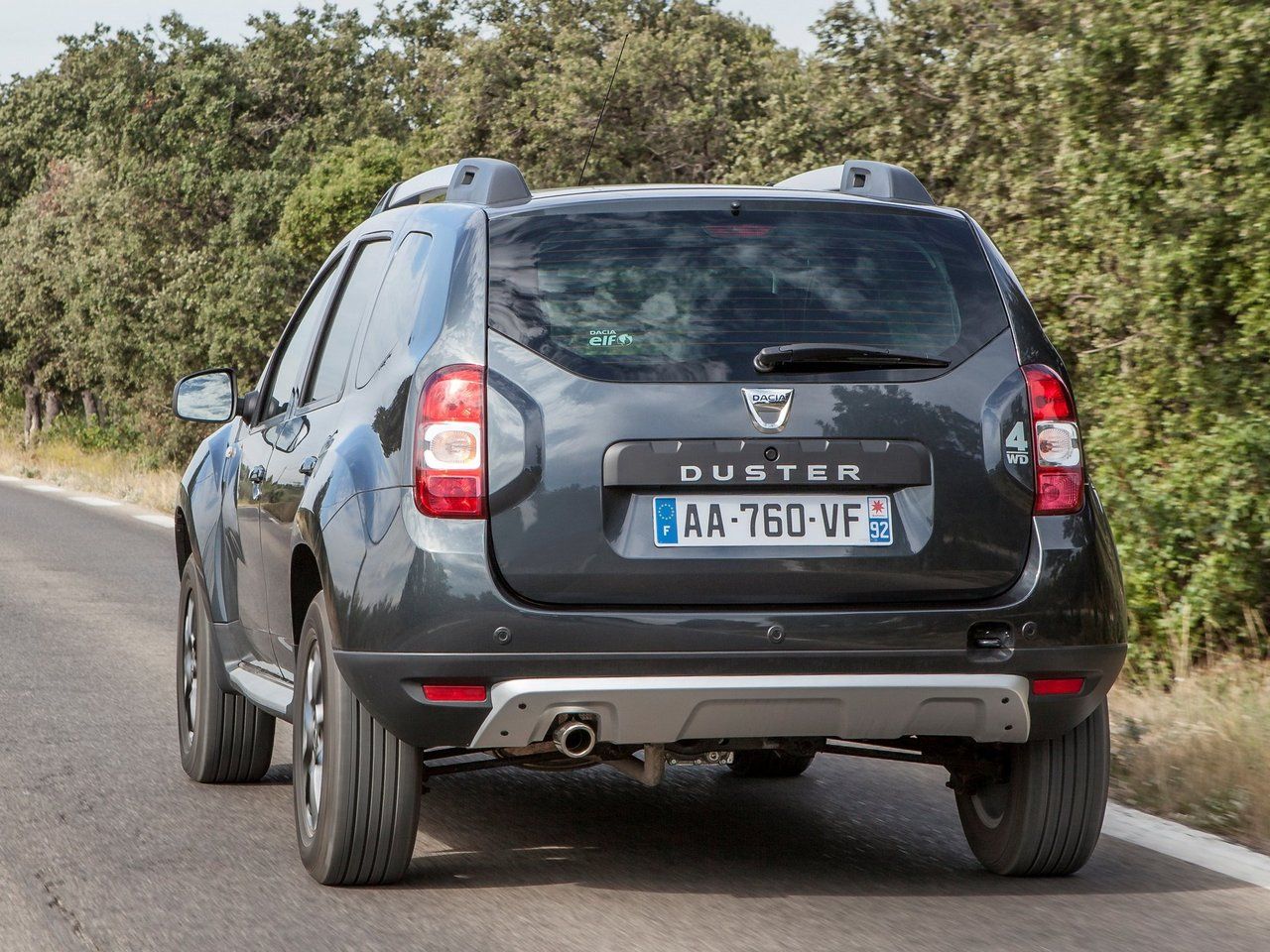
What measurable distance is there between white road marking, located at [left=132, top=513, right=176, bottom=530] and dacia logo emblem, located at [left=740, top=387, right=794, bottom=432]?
603 inches

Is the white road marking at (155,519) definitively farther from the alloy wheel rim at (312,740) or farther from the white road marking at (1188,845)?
the white road marking at (1188,845)

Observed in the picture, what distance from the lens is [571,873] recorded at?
522 cm

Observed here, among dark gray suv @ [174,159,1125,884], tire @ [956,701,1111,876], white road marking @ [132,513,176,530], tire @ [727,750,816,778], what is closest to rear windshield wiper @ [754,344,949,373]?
dark gray suv @ [174,159,1125,884]

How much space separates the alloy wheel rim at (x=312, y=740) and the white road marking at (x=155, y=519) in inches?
567

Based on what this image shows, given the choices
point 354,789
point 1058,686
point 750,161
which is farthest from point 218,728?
point 750,161

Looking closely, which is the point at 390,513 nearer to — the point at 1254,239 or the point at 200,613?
the point at 200,613

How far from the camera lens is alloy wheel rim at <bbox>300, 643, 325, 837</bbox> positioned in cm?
505

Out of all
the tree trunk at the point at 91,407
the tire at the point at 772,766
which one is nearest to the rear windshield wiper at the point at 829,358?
the tire at the point at 772,766

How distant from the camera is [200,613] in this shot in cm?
665

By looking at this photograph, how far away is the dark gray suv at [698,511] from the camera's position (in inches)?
176

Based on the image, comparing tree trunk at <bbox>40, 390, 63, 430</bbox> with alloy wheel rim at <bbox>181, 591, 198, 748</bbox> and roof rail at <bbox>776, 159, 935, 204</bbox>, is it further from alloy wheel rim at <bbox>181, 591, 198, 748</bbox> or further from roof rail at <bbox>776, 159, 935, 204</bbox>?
roof rail at <bbox>776, 159, 935, 204</bbox>

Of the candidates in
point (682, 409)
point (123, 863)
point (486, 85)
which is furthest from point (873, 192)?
point (486, 85)

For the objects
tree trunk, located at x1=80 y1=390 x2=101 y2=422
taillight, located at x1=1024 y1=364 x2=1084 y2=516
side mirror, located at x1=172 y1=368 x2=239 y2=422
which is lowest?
tree trunk, located at x1=80 y1=390 x2=101 y2=422

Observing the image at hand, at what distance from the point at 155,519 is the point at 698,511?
55.4 feet
